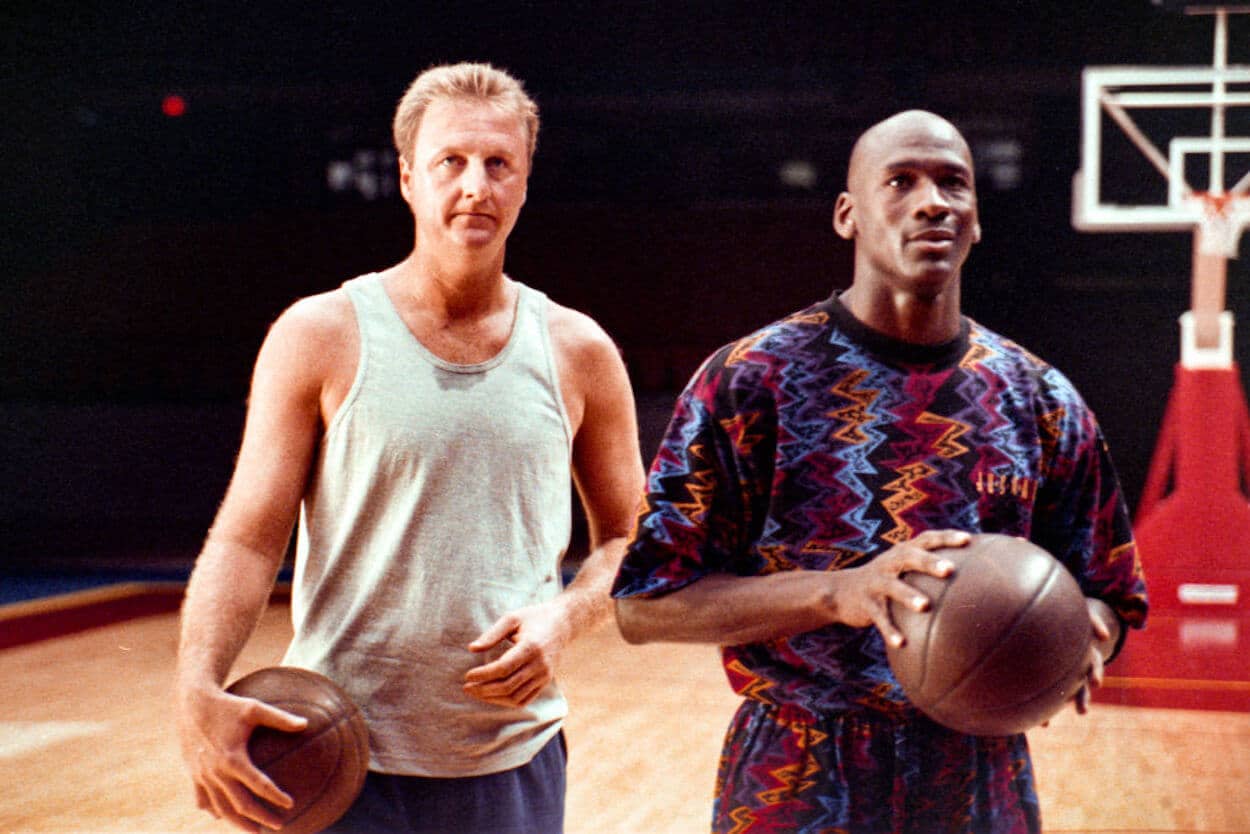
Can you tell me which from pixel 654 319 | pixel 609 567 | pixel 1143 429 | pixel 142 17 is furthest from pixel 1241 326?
pixel 609 567

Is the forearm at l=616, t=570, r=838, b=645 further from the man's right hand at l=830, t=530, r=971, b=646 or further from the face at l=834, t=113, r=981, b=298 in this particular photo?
the face at l=834, t=113, r=981, b=298

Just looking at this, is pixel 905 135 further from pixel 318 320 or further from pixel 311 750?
pixel 311 750

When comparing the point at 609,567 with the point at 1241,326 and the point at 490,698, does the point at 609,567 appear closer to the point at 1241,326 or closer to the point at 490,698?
the point at 490,698

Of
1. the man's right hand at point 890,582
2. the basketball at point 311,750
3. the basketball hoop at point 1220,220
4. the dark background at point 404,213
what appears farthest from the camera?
the dark background at point 404,213

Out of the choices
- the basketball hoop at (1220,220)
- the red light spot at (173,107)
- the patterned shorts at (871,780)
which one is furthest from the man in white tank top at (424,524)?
the red light spot at (173,107)

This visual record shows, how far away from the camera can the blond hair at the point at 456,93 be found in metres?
1.93

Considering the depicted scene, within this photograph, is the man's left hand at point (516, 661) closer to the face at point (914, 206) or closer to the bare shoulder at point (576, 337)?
the bare shoulder at point (576, 337)

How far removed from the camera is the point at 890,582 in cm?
137

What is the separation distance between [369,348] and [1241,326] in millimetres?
9988

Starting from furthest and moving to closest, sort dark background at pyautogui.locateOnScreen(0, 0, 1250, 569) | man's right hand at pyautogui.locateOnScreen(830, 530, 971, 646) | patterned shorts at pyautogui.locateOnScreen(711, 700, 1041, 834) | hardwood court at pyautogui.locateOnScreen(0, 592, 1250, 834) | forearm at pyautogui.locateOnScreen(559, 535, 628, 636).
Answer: dark background at pyautogui.locateOnScreen(0, 0, 1250, 569)
hardwood court at pyautogui.locateOnScreen(0, 592, 1250, 834)
forearm at pyautogui.locateOnScreen(559, 535, 628, 636)
patterned shorts at pyautogui.locateOnScreen(711, 700, 1041, 834)
man's right hand at pyautogui.locateOnScreen(830, 530, 971, 646)

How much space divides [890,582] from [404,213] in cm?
985

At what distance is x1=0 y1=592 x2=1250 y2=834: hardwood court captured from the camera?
160 inches

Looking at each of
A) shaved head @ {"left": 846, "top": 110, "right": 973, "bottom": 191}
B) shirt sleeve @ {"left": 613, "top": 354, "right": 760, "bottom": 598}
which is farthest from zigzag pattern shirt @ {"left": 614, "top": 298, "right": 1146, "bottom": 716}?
shaved head @ {"left": 846, "top": 110, "right": 973, "bottom": 191}

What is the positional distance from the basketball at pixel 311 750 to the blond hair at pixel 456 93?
759 mm
